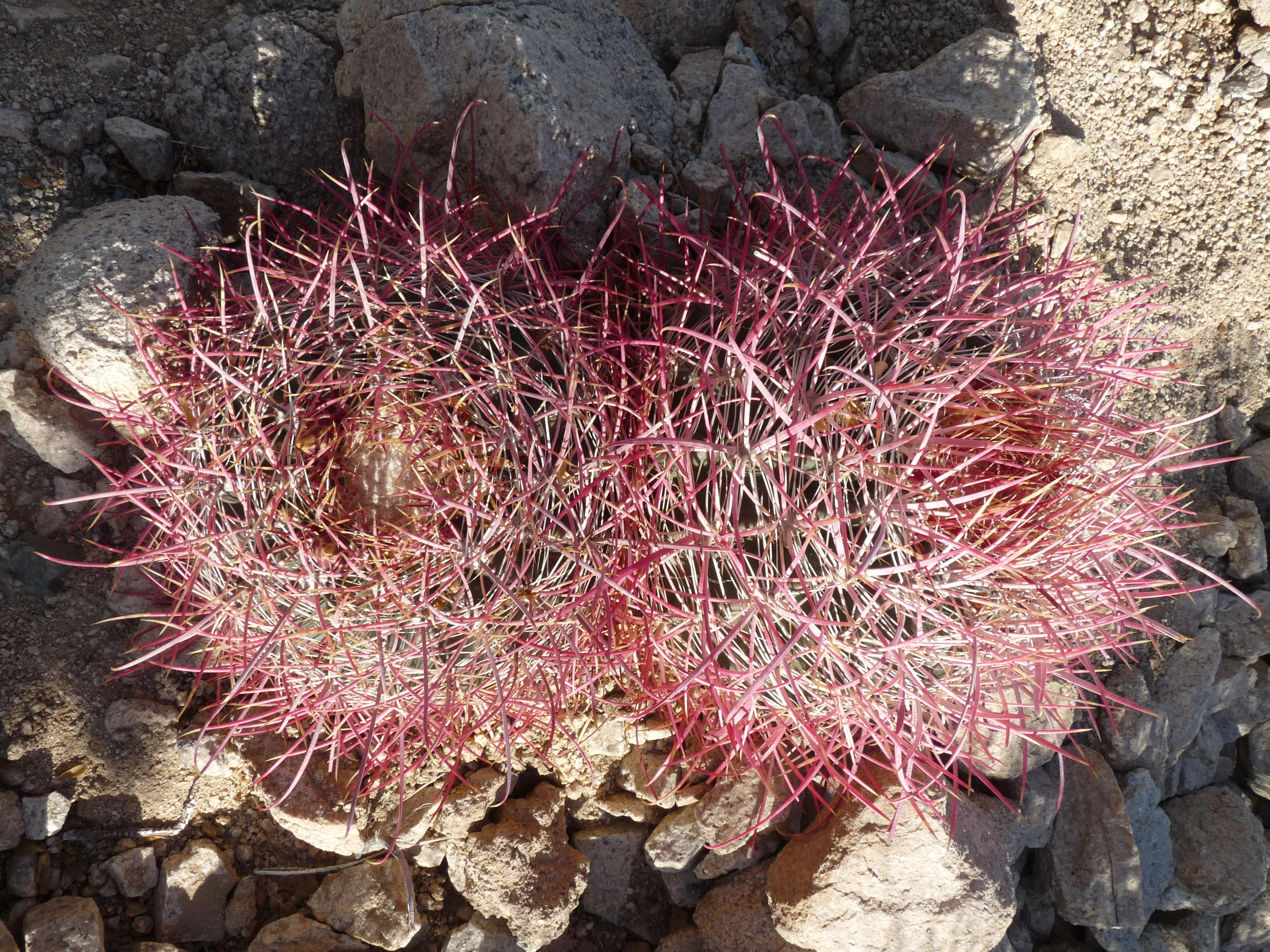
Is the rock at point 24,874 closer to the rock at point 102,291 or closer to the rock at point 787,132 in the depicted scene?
the rock at point 102,291

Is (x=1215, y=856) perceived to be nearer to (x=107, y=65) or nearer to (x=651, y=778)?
(x=651, y=778)

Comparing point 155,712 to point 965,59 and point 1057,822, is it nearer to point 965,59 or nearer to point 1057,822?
point 1057,822

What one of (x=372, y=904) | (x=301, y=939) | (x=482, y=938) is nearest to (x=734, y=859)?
(x=482, y=938)

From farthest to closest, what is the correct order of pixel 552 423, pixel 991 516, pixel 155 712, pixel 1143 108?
pixel 1143 108 → pixel 155 712 → pixel 552 423 → pixel 991 516

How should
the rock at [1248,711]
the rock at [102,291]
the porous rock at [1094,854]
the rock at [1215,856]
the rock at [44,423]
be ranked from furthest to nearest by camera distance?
the rock at [1248,711], the rock at [1215,856], the porous rock at [1094,854], the rock at [44,423], the rock at [102,291]

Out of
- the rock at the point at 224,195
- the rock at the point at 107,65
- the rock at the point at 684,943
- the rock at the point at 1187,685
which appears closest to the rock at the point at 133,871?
the rock at the point at 684,943

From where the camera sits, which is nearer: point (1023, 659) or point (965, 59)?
point (1023, 659)

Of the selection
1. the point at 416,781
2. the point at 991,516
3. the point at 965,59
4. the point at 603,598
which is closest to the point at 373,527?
the point at 603,598
